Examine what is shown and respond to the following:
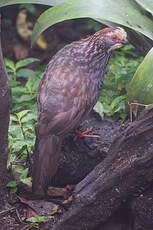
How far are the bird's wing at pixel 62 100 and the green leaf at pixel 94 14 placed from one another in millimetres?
462

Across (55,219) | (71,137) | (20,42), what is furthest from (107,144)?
(20,42)

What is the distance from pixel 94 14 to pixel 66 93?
85 centimetres

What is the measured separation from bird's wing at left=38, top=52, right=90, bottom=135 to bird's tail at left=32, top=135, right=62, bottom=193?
0.25 feet

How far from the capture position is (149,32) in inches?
146

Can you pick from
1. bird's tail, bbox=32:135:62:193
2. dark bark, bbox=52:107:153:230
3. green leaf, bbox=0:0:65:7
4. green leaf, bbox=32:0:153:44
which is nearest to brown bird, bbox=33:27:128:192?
bird's tail, bbox=32:135:62:193

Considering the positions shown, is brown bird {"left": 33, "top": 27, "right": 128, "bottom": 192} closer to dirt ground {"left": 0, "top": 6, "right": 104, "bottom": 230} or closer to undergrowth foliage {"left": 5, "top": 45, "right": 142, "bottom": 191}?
undergrowth foliage {"left": 5, "top": 45, "right": 142, "bottom": 191}

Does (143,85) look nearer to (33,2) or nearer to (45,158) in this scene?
(45,158)

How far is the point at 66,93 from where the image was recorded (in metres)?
3.22

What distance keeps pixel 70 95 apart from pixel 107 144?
0.59 m

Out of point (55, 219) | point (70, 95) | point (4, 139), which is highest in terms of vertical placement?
point (70, 95)

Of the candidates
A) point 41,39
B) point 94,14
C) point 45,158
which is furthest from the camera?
point 41,39

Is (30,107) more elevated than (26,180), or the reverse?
(30,107)

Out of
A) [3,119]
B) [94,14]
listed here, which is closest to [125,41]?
[94,14]

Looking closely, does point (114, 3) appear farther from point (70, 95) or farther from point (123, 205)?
point (123, 205)
